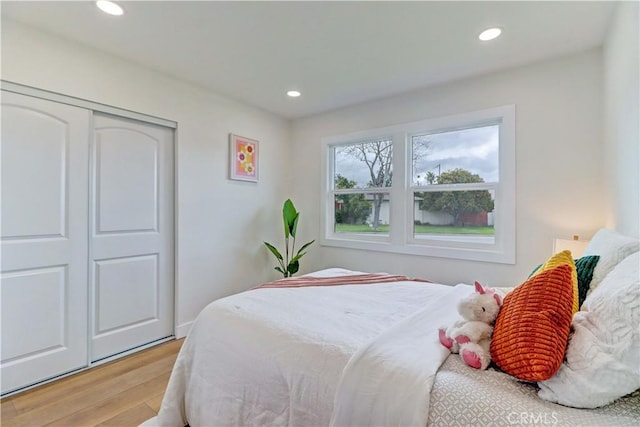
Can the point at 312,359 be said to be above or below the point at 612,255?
below

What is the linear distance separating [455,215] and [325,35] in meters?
2.00

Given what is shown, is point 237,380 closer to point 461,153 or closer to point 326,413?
point 326,413

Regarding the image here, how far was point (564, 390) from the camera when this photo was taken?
78 centimetres

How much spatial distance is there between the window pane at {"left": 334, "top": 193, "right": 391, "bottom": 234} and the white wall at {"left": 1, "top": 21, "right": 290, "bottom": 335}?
0.79 meters

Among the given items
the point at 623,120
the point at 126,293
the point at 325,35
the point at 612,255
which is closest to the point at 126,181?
the point at 126,293

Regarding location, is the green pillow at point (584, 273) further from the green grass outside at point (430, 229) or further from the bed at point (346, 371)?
the green grass outside at point (430, 229)

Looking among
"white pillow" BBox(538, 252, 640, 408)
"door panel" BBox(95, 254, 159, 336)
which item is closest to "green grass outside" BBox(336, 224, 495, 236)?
"white pillow" BBox(538, 252, 640, 408)

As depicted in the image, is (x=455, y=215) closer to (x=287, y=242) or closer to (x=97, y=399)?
(x=287, y=242)

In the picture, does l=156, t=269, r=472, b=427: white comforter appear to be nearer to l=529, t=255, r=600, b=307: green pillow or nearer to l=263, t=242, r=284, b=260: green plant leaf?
l=529, t=255, r=600, b=307: green pillow

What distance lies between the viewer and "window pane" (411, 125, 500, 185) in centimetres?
274

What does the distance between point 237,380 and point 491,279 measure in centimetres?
232

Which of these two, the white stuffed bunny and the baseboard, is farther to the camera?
the baseboard

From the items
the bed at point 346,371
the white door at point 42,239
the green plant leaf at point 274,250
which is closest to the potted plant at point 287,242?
the green plant leaf at point 274,250

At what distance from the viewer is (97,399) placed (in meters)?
1.92
